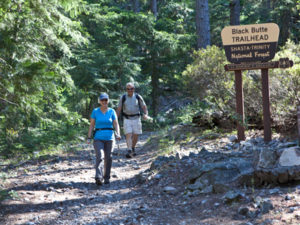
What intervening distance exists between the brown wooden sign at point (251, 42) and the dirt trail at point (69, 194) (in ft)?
11.9

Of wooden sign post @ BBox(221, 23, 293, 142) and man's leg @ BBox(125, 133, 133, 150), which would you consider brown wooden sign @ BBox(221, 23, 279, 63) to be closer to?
wooden sign post @ BBox(221, 23, 293, 142)

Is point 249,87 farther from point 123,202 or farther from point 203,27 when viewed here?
point 203,27

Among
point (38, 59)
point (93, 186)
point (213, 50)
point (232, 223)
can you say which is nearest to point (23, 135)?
point (38, 59)

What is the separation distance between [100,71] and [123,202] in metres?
11.7

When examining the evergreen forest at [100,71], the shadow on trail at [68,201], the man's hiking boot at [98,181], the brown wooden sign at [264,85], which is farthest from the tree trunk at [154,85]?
the shadow on trail at [68,201]

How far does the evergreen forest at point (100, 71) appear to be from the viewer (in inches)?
269

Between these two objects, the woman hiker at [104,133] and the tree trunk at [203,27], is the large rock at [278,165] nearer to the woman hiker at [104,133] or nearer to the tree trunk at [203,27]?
the woman hiker at [104,133]

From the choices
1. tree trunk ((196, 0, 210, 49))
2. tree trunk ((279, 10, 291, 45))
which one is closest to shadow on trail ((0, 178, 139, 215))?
tree trunk ((196, 0, 210, 49))

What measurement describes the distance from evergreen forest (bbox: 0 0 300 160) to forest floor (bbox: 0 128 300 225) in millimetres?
1571

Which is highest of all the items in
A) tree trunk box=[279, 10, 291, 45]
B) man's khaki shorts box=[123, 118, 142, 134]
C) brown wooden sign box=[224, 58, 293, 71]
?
tree trunk box=[279, 10, 291, 45]

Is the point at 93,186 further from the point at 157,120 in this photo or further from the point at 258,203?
the point at 157,120

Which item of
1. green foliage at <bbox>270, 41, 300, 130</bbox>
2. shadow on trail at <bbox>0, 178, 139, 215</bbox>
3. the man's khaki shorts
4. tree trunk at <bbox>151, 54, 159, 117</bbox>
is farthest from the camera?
tree trunk at <bbox>151, 54, 159, 117</bbox>

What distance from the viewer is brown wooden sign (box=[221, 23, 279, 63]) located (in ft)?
26.3

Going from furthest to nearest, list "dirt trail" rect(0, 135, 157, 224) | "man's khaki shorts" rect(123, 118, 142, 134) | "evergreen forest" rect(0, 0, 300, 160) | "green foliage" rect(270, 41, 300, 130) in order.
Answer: "man's khaki shorts" rect(123, 118, 142, 134) < "green foliage" rect(270, 41, 300, 130) < "evergreen forest" rect(0, 0, 300, 160) < "dirt trail" rect(0, 135, 157, 224)
